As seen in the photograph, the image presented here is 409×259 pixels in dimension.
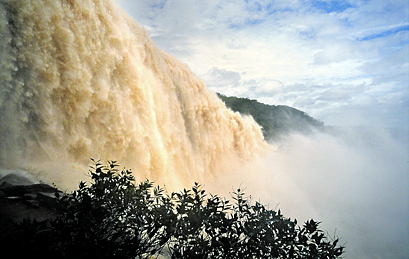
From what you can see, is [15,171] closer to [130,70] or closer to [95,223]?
[95,223]

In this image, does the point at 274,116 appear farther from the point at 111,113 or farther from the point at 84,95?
the point at 84,95

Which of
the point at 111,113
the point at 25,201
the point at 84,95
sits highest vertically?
the point at 111,113

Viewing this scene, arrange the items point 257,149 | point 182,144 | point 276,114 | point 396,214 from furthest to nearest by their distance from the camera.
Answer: point 276,114 → point 396,214 → point 257,149 → point 182,144

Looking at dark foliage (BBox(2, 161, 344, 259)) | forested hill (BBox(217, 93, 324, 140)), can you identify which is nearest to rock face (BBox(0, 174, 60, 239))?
dark foliage (BBox(2, 161, 344, 259))

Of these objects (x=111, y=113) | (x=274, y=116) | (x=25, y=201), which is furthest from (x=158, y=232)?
(x=274, y=116)

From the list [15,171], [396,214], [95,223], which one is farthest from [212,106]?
[396,214]

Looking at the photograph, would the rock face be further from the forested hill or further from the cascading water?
the forested hill
